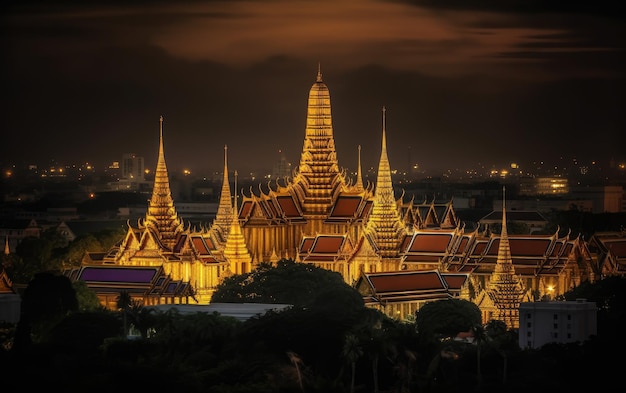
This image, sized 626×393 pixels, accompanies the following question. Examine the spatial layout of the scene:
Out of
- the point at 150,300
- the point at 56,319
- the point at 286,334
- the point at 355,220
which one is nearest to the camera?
the point at 286,334

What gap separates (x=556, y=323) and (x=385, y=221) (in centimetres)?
1751

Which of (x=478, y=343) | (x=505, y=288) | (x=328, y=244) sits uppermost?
(x=328, y=244)

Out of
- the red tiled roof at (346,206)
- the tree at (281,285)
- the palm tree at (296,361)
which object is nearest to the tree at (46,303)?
the tree at (281,285)

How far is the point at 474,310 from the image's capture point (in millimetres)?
58938

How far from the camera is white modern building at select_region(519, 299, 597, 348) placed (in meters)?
55.2

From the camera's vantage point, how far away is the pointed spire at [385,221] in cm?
7225

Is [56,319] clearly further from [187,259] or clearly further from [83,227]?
[83,227]

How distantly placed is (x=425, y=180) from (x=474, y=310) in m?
83.8

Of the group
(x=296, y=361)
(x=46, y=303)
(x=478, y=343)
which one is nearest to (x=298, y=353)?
(x=296, y=361)

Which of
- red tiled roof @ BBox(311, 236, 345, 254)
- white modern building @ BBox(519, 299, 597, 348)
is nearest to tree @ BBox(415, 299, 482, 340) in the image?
white modern building @ BBox(519, 299, 597, 348)

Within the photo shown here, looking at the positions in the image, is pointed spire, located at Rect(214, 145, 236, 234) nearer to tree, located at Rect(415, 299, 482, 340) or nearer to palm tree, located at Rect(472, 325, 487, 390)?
tree, located at Rect(415, 299, 482, 340)

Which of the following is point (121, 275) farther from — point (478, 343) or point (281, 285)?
point (478, 343)

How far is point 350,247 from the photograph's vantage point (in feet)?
236

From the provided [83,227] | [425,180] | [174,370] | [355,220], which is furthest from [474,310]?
[425,180]
